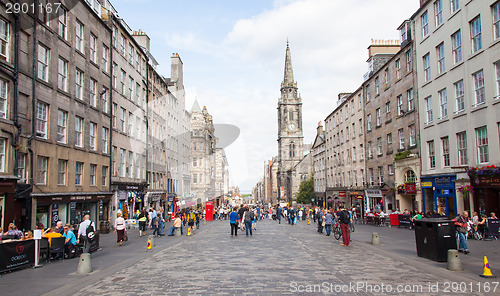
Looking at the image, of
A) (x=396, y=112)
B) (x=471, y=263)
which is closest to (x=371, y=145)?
(x=396, y=112)

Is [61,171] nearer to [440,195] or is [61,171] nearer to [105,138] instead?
[105,138]

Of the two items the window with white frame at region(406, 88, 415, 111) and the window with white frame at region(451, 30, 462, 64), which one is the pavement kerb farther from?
the window with white frame at region(406, 88, 415, 111)

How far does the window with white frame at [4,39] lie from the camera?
16.4m

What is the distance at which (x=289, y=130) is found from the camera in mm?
123438

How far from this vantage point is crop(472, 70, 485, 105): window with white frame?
2132cm

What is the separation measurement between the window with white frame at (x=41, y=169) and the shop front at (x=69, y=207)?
0.78m

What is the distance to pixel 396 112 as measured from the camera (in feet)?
108

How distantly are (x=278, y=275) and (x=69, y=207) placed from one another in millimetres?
16446

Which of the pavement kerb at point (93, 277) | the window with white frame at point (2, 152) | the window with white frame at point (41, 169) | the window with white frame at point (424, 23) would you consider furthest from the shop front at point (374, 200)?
the window with white frame at point (2, 152)

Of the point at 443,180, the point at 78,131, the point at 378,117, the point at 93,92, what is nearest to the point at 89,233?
the point at 78,131

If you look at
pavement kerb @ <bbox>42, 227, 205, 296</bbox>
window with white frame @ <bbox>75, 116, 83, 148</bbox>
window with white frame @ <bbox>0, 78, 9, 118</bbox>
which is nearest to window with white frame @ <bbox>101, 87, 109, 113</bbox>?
window with white frame @ <bbox>75, 116, 83, 148</bbox>

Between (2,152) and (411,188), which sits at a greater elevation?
(2,152)

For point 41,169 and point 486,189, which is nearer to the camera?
point 41,169

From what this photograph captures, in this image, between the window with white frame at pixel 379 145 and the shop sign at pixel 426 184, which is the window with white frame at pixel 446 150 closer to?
the shop sign at pixel 426 184
